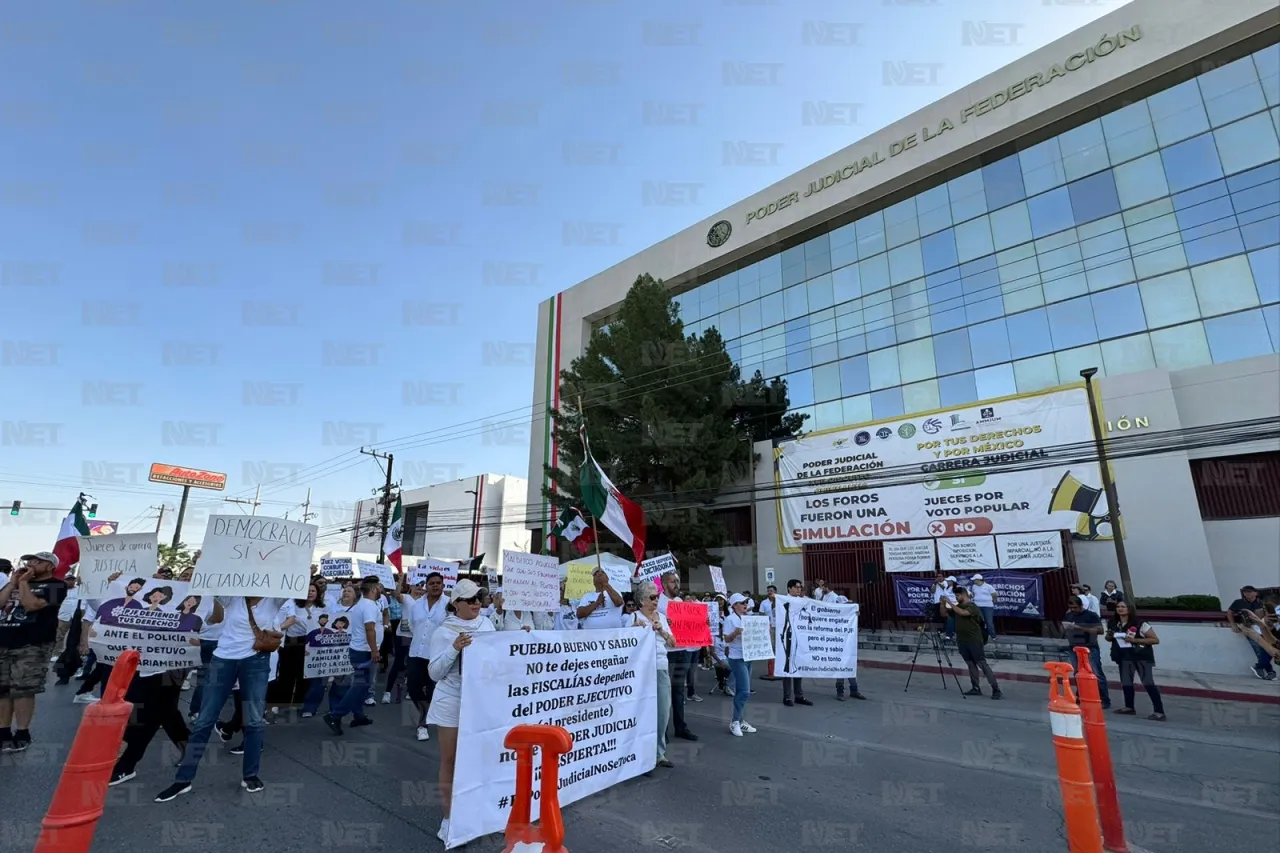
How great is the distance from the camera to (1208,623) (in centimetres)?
1263

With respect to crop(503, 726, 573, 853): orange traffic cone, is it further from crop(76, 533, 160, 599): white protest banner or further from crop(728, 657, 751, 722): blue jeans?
crop(76, 533, 160, 599): white protest banner

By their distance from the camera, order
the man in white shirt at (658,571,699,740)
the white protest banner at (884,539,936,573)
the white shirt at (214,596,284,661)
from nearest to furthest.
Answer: the white shirt at (214,596,284,661), the man in white shirt at (658,571,699,740), the white protest banner at (884,539,936,573)

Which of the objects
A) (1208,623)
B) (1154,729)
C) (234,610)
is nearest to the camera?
(234,610)

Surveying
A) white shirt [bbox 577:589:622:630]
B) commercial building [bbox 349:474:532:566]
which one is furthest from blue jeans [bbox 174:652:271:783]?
commercial building [bbox 349:474:532:566]

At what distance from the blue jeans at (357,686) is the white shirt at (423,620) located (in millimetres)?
525

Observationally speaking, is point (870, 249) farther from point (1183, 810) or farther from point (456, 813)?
point (456, 813)

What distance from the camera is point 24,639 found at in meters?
5.67

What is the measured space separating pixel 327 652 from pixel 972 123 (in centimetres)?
2595

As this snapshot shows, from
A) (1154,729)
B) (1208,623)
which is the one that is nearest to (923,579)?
(1208,623)

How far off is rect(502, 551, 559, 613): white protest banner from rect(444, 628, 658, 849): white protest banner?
5.66 ft

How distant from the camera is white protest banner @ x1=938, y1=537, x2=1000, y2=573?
55.5 ft

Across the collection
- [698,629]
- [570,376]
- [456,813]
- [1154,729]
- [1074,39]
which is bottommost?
[1154,729]

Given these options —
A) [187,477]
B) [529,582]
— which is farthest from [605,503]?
[187,477]

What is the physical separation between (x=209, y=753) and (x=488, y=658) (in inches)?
161
